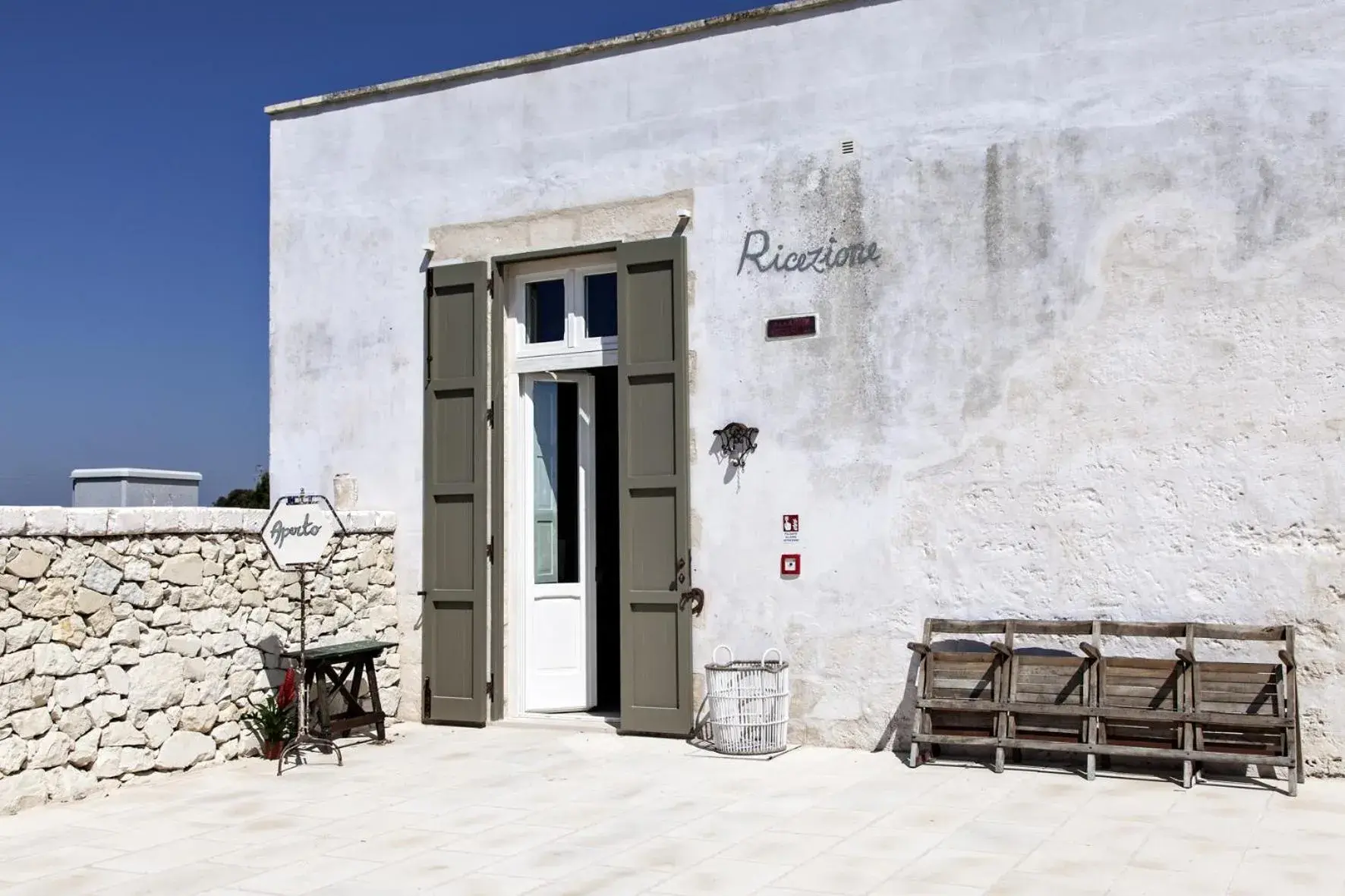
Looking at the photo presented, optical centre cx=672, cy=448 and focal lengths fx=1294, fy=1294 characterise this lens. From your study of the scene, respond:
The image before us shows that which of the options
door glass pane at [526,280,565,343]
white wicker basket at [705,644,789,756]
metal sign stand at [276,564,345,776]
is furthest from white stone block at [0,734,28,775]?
door glass pane at [526,280,565,343]

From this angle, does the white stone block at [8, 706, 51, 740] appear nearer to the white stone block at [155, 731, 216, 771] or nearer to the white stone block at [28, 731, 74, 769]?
the white stone block at [28, 731, 74, 769]

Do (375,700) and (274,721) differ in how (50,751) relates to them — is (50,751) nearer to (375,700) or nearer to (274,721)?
(274,721)

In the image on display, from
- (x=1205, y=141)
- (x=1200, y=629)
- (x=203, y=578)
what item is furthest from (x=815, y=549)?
(x=203, y=578)

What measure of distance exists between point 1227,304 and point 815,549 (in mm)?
2345

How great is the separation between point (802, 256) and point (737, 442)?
1.06 meters

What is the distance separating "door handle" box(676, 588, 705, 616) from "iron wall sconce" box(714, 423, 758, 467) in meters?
0.73

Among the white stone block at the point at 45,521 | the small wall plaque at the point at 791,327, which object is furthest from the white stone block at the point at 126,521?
the small wall plaque at the point at 791,327

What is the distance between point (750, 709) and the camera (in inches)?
262

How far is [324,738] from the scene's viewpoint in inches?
267

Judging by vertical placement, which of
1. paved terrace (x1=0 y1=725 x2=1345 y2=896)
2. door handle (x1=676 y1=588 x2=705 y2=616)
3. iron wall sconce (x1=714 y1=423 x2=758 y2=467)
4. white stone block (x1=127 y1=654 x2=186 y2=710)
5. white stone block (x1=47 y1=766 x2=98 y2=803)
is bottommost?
paved terrace (x1=0 y1=725 x2=1345 y2=896)

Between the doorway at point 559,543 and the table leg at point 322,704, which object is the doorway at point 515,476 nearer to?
the doorway at point 559,543

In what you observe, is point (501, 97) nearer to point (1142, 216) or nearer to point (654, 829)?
point (1142, 216)

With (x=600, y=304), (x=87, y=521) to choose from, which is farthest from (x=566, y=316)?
(x=87, y=521)

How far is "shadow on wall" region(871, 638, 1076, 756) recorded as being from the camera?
6535mm
